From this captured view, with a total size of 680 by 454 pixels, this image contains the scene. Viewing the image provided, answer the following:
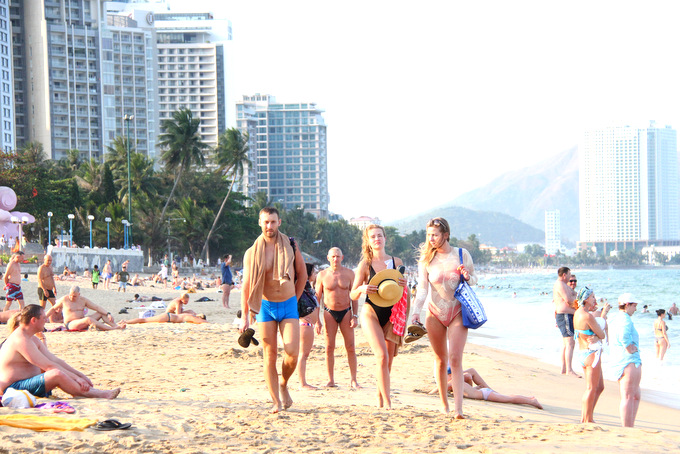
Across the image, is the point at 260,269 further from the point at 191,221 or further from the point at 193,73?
the point at 193,73

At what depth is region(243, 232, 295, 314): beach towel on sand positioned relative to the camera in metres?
5.62

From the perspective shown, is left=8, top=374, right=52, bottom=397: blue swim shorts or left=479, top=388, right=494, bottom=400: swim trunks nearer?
left=8, top=374, right=52, bottom=397: blue swim shorts

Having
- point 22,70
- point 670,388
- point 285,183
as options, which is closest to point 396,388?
point 670,388

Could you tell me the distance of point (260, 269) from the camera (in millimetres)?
5629

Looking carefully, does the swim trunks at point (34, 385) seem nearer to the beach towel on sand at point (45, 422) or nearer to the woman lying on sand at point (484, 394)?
the beach towel on sand at point (45, 422)

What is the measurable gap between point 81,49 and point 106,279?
92471 mm

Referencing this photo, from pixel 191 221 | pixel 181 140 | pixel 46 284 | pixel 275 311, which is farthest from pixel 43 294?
pixel 191 221

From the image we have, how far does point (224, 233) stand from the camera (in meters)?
70.8

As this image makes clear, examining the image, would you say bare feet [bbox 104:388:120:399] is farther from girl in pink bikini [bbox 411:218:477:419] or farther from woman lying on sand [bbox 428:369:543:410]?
woman lying on sand [bbox 428:369:543:410]

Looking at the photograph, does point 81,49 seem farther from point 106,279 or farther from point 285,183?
point 106,279

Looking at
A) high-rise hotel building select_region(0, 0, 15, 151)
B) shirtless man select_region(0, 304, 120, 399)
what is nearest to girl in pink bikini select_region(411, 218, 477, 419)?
shirtless man select_region(0, 304, 120, 399)

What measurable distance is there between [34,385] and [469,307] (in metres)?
3.48

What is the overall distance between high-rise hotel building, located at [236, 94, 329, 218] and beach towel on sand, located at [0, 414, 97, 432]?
568 feet

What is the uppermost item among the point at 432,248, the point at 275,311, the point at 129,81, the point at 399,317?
the point at 129,81
